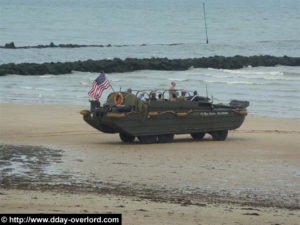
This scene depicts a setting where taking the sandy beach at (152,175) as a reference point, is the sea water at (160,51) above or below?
above

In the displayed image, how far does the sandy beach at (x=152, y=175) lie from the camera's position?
41.8 feet

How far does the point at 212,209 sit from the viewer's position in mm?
13133

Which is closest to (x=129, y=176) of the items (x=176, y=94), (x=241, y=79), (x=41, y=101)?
(x=176, y=94)

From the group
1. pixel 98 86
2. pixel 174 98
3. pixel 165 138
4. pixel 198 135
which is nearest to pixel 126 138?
pixel 165 138

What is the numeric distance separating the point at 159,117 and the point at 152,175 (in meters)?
4.93

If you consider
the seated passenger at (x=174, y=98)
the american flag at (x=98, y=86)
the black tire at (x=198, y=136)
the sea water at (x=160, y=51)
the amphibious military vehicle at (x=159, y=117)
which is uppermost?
the sea water at (x=160, y=51)

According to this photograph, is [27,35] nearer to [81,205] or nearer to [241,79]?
[241,79]

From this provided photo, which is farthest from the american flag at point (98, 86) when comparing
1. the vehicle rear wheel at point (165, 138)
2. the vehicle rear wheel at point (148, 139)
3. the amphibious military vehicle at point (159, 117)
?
the vehicle rear wheel at point (165, 138)

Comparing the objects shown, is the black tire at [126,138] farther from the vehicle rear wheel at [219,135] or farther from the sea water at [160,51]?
the sea water at [160,51]

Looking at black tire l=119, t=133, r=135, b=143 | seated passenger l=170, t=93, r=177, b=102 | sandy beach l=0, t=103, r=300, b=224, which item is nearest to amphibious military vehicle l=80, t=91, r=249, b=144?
black tire l=119, t=133, r=135, b=143

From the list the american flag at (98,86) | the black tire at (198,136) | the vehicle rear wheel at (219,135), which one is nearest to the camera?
the american flag at (98,86)

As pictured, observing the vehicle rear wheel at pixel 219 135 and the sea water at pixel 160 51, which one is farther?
the sea water at pixel 160 51

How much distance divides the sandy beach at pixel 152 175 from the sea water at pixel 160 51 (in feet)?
28.9

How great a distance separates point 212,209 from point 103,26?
10580cm
